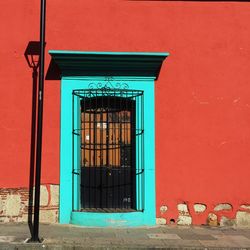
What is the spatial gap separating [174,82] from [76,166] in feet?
7.86

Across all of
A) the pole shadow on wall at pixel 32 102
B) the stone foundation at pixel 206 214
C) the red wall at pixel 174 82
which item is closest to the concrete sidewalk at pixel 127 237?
the stone foundation at pixel 206 214

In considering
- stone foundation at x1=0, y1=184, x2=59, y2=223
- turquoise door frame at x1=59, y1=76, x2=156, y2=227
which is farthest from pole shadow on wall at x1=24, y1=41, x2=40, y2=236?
turquoise door frame at x1=59, y1=76, x2=156, y2=227

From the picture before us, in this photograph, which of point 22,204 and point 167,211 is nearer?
point 22,204

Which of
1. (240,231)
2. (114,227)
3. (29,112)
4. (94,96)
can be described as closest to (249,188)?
(240,231)

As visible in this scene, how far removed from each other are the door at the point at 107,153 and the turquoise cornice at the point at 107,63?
1.63ft

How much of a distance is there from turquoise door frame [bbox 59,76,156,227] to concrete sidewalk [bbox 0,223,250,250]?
26 centimetres

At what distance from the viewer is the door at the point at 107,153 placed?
837 centimetres

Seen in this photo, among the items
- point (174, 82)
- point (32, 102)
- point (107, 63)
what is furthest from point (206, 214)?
point (32, 102)

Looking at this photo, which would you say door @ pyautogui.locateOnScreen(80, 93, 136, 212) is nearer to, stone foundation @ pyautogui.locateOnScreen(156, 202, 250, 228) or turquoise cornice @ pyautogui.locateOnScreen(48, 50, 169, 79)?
turquoise cornice @ pyautogui.locateOnScreen(48, 50, 169, 79)

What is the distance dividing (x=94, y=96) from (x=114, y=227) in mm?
2395

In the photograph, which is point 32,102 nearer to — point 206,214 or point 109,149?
point 109,149

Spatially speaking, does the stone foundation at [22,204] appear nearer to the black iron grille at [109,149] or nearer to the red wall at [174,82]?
the red wall at [174,82]

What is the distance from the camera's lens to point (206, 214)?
834 cm

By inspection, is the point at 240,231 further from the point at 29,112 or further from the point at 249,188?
the point at 29,112
